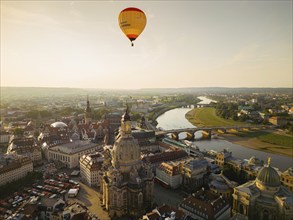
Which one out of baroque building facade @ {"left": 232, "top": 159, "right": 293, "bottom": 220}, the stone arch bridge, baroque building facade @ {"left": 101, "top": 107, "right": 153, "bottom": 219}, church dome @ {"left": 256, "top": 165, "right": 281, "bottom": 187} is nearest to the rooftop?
baroque building facade @ {"left": 101, "top": 107, "right": 153, "bottom": 219}

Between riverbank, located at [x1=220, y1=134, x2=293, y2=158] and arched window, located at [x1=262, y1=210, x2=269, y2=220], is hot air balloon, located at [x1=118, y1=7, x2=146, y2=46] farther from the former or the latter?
riverbank, located at [x1=220, y1=134, x2=293, y2=158]

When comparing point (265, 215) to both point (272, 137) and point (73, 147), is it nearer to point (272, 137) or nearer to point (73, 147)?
point (73, 147)

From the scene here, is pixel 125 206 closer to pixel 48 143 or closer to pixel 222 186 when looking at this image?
pixel 222 186

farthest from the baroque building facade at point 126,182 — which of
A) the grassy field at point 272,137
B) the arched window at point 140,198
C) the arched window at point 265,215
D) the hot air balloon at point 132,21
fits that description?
the grassy field at point 272,137

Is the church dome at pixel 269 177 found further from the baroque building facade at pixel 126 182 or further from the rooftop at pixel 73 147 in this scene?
the rooftop at pixel 73 147

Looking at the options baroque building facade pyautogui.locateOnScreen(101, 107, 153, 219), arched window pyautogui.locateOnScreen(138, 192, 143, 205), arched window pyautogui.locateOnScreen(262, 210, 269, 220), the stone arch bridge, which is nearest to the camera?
arched window pyautogui.locateOnScreen(262, 210, 269, 220)

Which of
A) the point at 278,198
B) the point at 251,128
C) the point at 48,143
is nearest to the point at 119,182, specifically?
the point at 278,198
